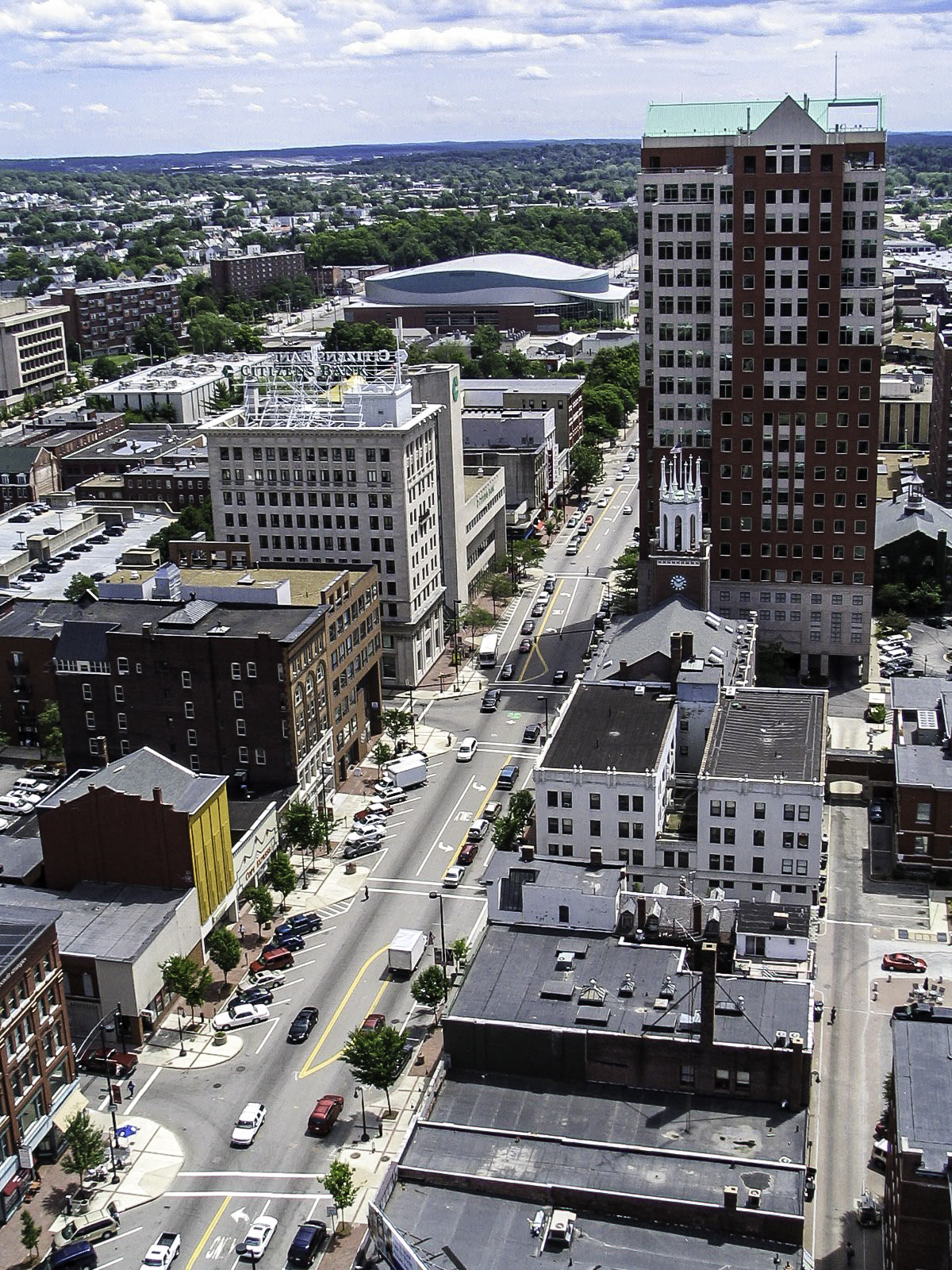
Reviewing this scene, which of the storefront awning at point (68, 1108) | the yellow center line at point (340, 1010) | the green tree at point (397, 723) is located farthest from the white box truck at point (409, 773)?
the storefront awning at point (68, 1108)

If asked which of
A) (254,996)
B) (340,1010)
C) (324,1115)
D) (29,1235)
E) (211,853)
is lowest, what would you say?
(340,1010)

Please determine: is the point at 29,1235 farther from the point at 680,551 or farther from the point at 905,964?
the point at 680,551

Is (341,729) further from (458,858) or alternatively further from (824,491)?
(824,491)

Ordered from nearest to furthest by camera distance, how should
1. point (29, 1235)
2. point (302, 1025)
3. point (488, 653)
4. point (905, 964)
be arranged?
point (29, 1235) → point (302, 1025) → point (905, 964) → point (488, 653)

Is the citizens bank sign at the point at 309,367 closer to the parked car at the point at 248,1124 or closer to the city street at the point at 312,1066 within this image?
the city street at the point at 312,1066

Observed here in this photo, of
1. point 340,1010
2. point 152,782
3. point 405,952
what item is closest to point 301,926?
point 405,952

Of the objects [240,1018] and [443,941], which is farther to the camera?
[443,941]
